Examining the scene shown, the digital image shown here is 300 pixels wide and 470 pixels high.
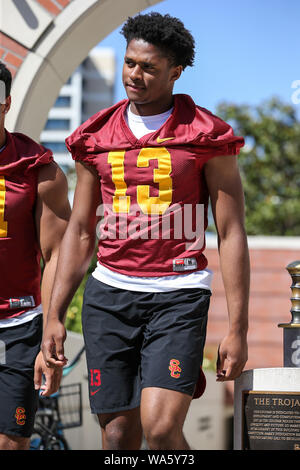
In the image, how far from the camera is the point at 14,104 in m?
5.26

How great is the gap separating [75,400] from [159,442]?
12.1 feet

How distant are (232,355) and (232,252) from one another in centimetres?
43

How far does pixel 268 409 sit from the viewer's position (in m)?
3.12

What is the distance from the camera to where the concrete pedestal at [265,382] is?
3133mm

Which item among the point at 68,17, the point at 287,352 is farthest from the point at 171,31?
the point at 68,17

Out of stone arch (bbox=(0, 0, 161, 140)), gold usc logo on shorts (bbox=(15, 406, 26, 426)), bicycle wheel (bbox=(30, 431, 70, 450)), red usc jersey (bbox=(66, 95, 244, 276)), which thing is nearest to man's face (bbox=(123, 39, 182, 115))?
red usc jersey (bbox=(66, 95, 244, 276))

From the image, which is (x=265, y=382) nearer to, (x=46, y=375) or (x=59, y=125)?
(x=46, y=375)

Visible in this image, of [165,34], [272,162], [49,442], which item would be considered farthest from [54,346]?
[272,162]

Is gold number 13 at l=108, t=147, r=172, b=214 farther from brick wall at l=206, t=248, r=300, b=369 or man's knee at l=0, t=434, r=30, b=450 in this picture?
brick wall at l=206, t=248, r=300, b=369

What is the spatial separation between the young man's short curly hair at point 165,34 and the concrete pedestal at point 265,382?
1387 mm

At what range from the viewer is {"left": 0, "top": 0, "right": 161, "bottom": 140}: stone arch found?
17.1 ft

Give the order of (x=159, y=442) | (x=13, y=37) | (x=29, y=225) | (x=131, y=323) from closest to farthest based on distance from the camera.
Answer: (x=159, y=442) → (x=131, y=323) → (x=29, y=225) → (x=13, y=37)

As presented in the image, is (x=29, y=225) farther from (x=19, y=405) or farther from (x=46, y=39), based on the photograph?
(x=46, y=39)

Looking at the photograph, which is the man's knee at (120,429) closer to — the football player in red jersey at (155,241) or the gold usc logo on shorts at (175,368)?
the football player in red jersey at (155,241)
